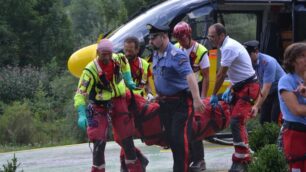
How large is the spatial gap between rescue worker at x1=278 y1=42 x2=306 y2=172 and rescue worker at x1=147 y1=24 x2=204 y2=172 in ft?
6.45

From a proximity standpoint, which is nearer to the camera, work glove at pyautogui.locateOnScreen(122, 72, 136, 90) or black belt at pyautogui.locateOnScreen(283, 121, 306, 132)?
black belt at pyautogui.locateOnScreen(283, 121, 306, 132)

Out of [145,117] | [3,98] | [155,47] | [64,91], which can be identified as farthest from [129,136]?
[3,98]

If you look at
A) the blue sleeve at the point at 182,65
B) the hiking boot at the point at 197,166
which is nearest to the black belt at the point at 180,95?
the blue sleeve at the point at 182,65

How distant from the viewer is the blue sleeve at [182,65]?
7.79 m

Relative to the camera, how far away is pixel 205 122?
29.8ft

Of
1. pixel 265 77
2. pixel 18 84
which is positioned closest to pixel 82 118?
pixel 265 77

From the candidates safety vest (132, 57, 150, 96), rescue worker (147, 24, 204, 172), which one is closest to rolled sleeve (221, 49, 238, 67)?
rescue worker (147, 24, 204, 172)

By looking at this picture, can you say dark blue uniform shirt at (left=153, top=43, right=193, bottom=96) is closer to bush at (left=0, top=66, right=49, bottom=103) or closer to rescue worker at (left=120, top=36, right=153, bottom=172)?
rescue worker at (left=120, top=36, right=153, bottom=172)

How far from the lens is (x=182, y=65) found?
780 centimetres

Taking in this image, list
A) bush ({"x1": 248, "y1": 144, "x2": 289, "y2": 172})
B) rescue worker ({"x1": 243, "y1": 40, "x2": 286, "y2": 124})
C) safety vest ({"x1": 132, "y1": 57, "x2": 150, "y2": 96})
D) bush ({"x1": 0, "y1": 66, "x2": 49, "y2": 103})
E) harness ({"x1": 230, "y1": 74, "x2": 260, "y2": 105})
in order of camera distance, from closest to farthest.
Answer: bush ({"x1": 248, "y1": 144, "x2": 289, "y2": 172}) → harness ({"x1": 230, "y1": 74, "x2": 260, "y2": 105}) → rescue worker ({"x1": 243, "y1": 40, "x2": 286, "y2": 124}) → safety vest ({"x1": 132, "y1": 57, "x2": 150, "y2": 96}) → bush ({"x1": 0, "y1": 66, "x2": 49, "y2": 103})

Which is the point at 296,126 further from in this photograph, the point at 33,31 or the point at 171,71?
the point at 33,31

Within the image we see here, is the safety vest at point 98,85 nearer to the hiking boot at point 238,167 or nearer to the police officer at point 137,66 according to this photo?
the police officer at point 137,66

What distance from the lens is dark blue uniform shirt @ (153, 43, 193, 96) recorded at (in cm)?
782

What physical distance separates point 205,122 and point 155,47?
5.09 feet
